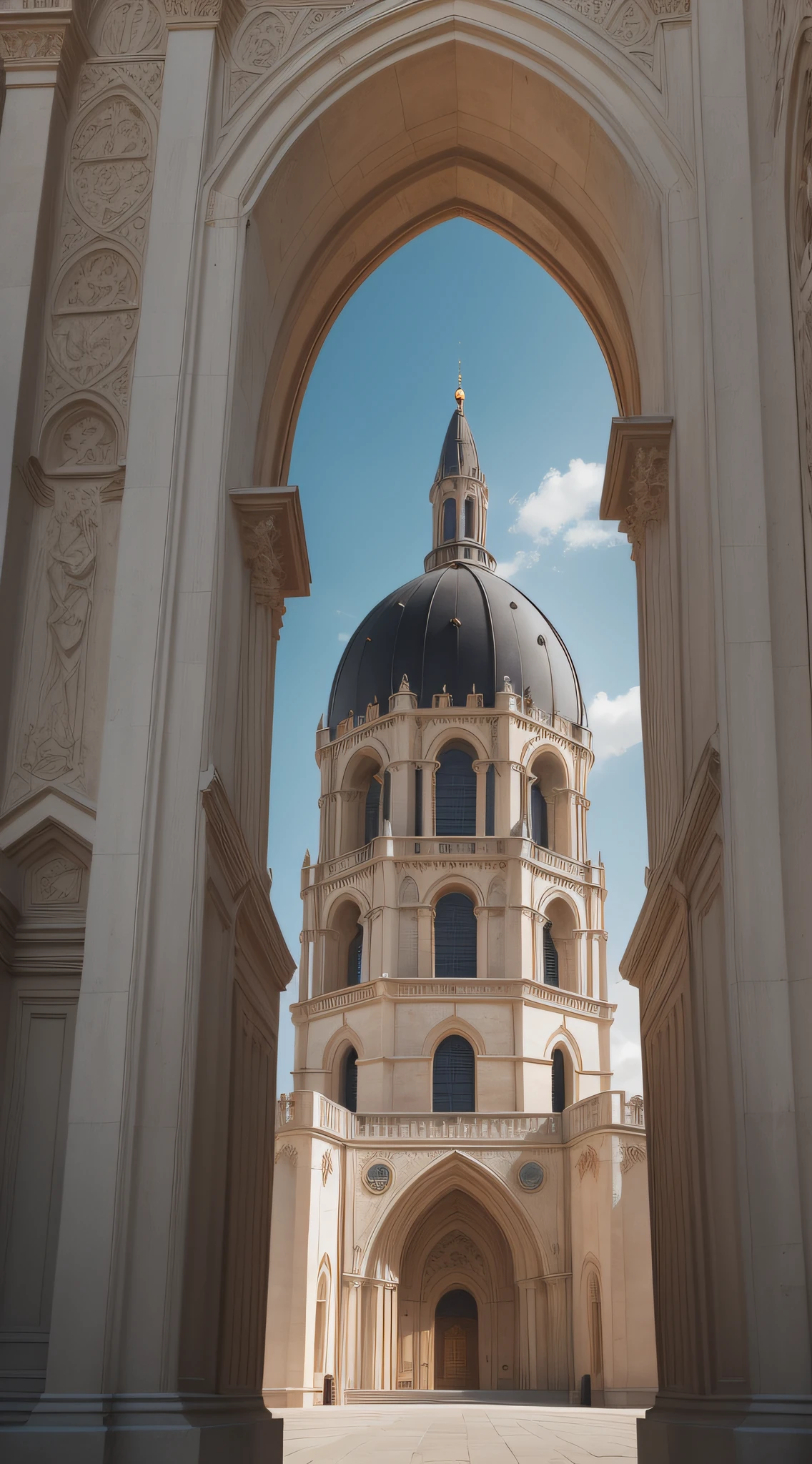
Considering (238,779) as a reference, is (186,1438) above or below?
below

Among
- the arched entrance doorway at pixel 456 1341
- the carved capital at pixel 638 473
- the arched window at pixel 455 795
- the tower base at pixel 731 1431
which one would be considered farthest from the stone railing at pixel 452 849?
the tower base at pixel 731 1431

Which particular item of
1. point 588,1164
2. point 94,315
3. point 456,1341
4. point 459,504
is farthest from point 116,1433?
point 459,504

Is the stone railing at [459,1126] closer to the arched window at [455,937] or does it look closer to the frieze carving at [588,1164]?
the frieze carving at [588,1164]

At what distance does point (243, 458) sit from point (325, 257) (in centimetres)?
270

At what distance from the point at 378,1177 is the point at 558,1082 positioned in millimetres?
7850

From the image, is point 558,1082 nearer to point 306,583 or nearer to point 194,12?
point 306,583

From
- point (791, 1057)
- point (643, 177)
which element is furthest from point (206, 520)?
point (791, 1057)

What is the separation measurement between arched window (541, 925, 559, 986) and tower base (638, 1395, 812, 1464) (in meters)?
35.5

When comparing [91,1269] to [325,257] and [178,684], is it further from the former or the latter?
[325,257]

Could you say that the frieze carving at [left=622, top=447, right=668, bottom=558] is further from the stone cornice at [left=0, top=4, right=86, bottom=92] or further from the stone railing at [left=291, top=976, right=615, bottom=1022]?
the stone railing at [left=291, top=976, right=615, bottom=1022]

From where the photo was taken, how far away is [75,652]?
937cm

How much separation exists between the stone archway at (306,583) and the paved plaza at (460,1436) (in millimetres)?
2528

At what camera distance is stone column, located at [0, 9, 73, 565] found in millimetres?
9641

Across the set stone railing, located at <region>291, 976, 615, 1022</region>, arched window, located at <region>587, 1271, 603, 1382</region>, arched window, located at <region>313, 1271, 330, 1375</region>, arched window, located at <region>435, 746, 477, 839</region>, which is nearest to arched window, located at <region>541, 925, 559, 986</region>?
stone railing, located at <region>291, 976, 615, 1022</region>
